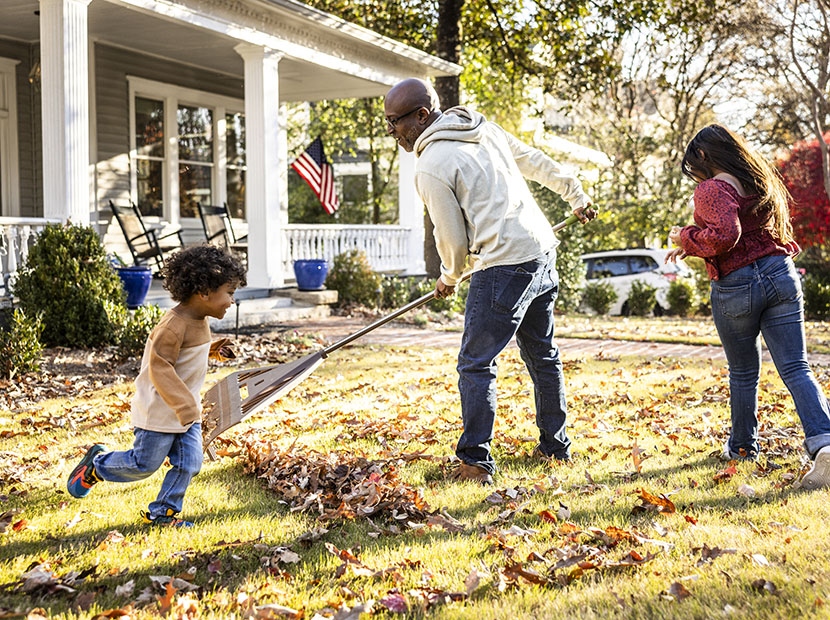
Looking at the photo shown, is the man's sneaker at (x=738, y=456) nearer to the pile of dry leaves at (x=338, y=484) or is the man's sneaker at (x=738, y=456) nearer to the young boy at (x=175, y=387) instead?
the pile of dry leaves at (x=338, y=484)

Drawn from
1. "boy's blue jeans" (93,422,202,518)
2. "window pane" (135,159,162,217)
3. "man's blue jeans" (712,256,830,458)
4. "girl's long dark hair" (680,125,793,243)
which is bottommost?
"boy's blue jeans" (93,422,202,518)

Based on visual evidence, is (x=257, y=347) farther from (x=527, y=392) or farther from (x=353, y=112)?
(x=353, y=112)

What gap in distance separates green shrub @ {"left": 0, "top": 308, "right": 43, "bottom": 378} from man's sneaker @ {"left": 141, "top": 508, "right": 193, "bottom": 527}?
13.3 feet

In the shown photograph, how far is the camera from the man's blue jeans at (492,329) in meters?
4.02

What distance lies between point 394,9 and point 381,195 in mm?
8328

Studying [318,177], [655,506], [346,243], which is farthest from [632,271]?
[655,506]

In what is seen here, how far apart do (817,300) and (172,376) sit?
1484 cm

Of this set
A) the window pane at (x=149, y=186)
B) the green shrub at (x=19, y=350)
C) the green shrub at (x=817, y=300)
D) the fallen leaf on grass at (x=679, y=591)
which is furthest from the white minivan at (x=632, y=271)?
the fallen leaf on grass at (x=679, y=591)

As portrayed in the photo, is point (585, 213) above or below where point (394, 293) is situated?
above

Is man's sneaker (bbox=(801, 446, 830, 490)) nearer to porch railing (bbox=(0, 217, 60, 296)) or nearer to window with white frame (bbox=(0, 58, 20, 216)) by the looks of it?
porch railing (bbox=(0, 217, 60, 296))

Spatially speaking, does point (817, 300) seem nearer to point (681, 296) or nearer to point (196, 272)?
point (681, 296)

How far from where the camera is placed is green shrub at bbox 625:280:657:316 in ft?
56.9

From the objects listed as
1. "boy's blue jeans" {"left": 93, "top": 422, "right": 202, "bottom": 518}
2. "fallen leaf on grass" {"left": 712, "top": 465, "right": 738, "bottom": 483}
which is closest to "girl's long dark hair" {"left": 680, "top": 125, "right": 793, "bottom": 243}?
"fallen leaf on grass" {"left": 712, "top": 465, "right": 738, "bottom": 483}

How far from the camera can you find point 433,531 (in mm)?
3482
